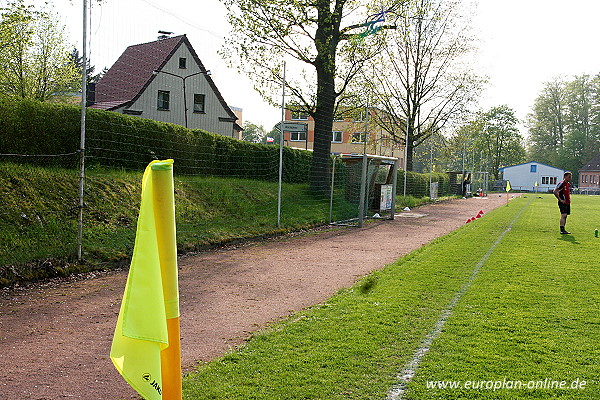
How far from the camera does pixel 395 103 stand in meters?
40.0

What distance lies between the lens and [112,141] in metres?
11.7

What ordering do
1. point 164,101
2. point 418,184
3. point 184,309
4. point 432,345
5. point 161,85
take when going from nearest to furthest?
point 432,345 < point 184,309 < point 161,85 < point 164,101 < point 418,184

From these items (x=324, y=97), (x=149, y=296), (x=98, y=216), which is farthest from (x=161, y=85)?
(x=149, y=296)

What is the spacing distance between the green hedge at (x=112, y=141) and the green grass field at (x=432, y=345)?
20.0ft

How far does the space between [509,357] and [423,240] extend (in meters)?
10.3

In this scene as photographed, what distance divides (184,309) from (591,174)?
349ft

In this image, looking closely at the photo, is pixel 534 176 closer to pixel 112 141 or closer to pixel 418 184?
pixel 418 184

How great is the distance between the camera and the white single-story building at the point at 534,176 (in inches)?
3696

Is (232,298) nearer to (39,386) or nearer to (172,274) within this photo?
(39,386)

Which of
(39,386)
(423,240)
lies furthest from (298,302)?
(423,240)

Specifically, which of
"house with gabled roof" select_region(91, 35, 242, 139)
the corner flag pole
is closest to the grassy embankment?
"house with gabled roof" select_region(91, 35, 242, 139)

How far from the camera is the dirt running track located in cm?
434

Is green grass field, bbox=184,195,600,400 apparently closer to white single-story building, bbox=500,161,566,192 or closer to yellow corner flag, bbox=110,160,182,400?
yellow corner flag, bbox=110,160,182,400

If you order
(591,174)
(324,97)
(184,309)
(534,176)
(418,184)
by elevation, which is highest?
(324,97)
